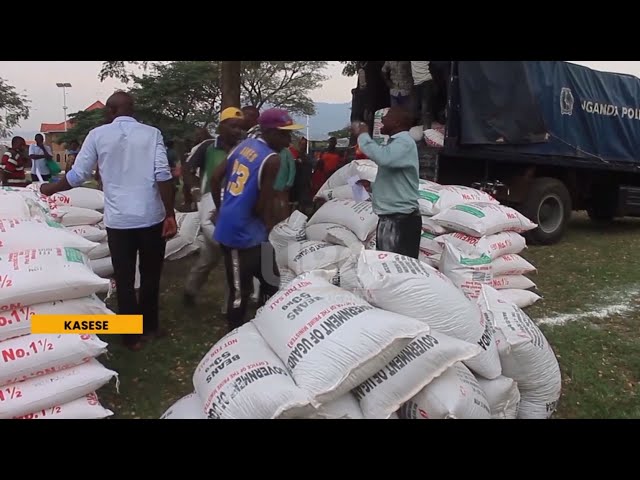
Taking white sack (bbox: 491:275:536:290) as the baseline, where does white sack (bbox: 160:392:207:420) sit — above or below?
above

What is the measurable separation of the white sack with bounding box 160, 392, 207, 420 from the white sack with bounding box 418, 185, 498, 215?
2736mm

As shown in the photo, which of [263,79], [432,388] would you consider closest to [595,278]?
[432,388]

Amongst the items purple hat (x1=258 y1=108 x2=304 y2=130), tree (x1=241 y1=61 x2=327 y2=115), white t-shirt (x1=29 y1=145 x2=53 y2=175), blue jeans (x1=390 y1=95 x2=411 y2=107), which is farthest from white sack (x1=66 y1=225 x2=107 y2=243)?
tree (x1=241 y1=61 x2=327 y2=115)

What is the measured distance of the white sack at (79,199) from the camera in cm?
486

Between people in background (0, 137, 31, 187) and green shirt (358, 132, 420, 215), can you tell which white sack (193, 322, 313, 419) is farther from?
people in background (0, 137, 31, 187)

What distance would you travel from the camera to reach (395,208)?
3689 mm

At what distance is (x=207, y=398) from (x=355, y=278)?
0.90m

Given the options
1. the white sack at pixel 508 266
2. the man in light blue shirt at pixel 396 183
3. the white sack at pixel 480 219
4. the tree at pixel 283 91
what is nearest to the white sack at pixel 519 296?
the white sack at pixel 508 266

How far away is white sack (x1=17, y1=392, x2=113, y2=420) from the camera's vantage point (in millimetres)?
2477

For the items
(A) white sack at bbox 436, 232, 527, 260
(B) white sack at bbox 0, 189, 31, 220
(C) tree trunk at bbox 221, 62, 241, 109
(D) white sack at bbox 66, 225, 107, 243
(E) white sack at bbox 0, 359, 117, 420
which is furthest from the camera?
(C) tree trunk at bbox 221, 62, 241, 109

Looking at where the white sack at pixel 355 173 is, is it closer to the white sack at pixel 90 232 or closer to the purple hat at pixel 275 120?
the purple hat at pixel 275 120

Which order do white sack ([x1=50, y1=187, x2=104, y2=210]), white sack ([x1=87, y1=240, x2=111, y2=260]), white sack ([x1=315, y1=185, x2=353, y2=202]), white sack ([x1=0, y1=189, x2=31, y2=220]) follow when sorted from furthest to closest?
white sack ([x1=315, y1=185, x2=353, y2=202]), white sack ([x1=50, y1=187, x2=104, y2=210]), white sack ([x1=87, y1=240, x2=111, y2=260]), white sack ([x1=0, y1=189, x2=31, y2=220])

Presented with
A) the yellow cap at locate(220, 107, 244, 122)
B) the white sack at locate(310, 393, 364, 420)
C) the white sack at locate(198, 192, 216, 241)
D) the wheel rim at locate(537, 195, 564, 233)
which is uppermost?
the yellow cap at locate(220, 107, 244, 122)

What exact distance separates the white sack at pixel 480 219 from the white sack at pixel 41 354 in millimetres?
2853
